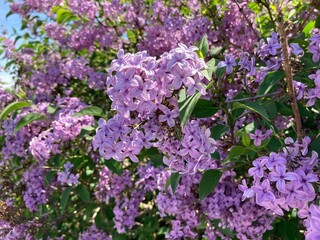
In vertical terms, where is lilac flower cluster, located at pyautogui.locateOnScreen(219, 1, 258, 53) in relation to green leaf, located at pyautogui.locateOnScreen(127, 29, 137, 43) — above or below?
above

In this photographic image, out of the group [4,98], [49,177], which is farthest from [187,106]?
[4,98]

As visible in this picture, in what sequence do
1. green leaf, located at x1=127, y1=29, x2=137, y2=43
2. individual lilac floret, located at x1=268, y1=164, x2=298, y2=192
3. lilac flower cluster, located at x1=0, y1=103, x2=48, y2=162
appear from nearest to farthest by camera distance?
individual lilac floret, located at x1=268, y1=164, x2=298, y2=192
lilac flower cluster, located at x1=0, y1=103, x2=48, y2=162
green leaf, located at x1=127, y1=29, x2=137, y2=43

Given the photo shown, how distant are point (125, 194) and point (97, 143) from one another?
4.93 ft

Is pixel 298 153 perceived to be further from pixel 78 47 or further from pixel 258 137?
Answer: pixel 78 47

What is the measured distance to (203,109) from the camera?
4.61ft

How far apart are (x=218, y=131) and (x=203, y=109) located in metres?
0.12

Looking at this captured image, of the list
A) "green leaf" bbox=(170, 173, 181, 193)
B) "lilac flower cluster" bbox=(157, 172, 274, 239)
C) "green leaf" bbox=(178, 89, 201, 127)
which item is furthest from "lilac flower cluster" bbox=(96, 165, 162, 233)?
Result: "green leaf" bbox=(178, 89, 201, 127)

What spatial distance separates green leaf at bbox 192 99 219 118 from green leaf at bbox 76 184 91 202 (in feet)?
4.53

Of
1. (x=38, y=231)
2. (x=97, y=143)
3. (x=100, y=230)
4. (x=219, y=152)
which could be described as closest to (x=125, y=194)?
(x=100, y=230)

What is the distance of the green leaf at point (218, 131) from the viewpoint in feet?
4.79

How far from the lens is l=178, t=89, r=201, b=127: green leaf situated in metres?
1.16

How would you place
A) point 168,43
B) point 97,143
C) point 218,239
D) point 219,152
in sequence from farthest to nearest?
1. point 168,43
2. point 218,239
3. point 219,152
4. point 97,143

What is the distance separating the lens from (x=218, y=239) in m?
2.42

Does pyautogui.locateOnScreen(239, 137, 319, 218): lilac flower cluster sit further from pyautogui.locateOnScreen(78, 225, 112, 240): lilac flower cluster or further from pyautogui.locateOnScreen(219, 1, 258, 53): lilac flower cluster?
pyautogui.locateOnScreen(78, 225, 112, 240): lilac flower cluster
